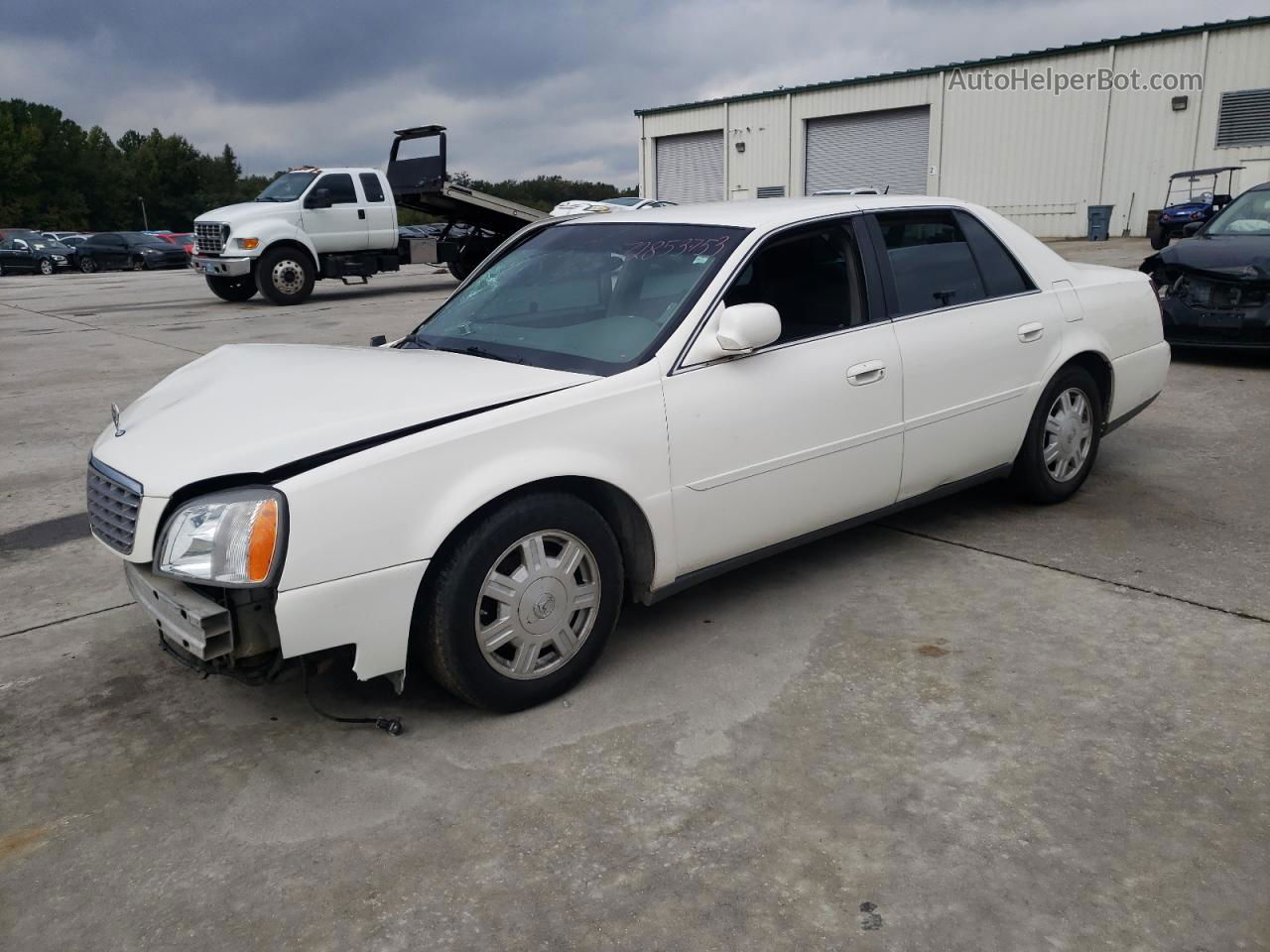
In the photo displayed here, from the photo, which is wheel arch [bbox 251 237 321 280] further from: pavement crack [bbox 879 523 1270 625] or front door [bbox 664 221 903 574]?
front door [bbox 664 221 903 574]

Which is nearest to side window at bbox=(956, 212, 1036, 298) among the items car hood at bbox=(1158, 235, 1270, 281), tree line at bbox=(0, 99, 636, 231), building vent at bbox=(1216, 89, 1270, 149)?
car hood at bbox=(1158, 235, 1270, 281)

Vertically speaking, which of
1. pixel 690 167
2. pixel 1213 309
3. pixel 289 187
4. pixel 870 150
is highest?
pixel 870 150

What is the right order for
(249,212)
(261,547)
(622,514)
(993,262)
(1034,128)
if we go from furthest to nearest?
1. (1034,128)
2. (249,212)
3. (993,262)
4. (622,514)
5. (261,547)

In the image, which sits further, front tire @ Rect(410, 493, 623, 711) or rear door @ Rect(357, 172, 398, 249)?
rear door @ Rect(357, 172, 398, 249)

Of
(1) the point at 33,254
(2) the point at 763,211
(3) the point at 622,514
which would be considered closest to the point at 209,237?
(2) the point at 763,211

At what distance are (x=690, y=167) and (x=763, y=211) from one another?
38.8 meters

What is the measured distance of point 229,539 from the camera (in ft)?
9.09

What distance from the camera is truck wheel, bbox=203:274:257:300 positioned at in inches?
701

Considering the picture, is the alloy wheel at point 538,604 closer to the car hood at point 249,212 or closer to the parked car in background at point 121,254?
the car hood at point 249,212

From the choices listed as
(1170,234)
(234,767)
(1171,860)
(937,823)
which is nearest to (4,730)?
(234,767)

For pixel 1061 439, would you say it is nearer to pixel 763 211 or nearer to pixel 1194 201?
pixel 763 211

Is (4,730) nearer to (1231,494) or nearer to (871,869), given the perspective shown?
(871,869)

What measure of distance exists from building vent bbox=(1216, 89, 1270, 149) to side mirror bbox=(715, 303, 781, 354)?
100ft

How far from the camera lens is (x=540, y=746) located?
10.1 ft
